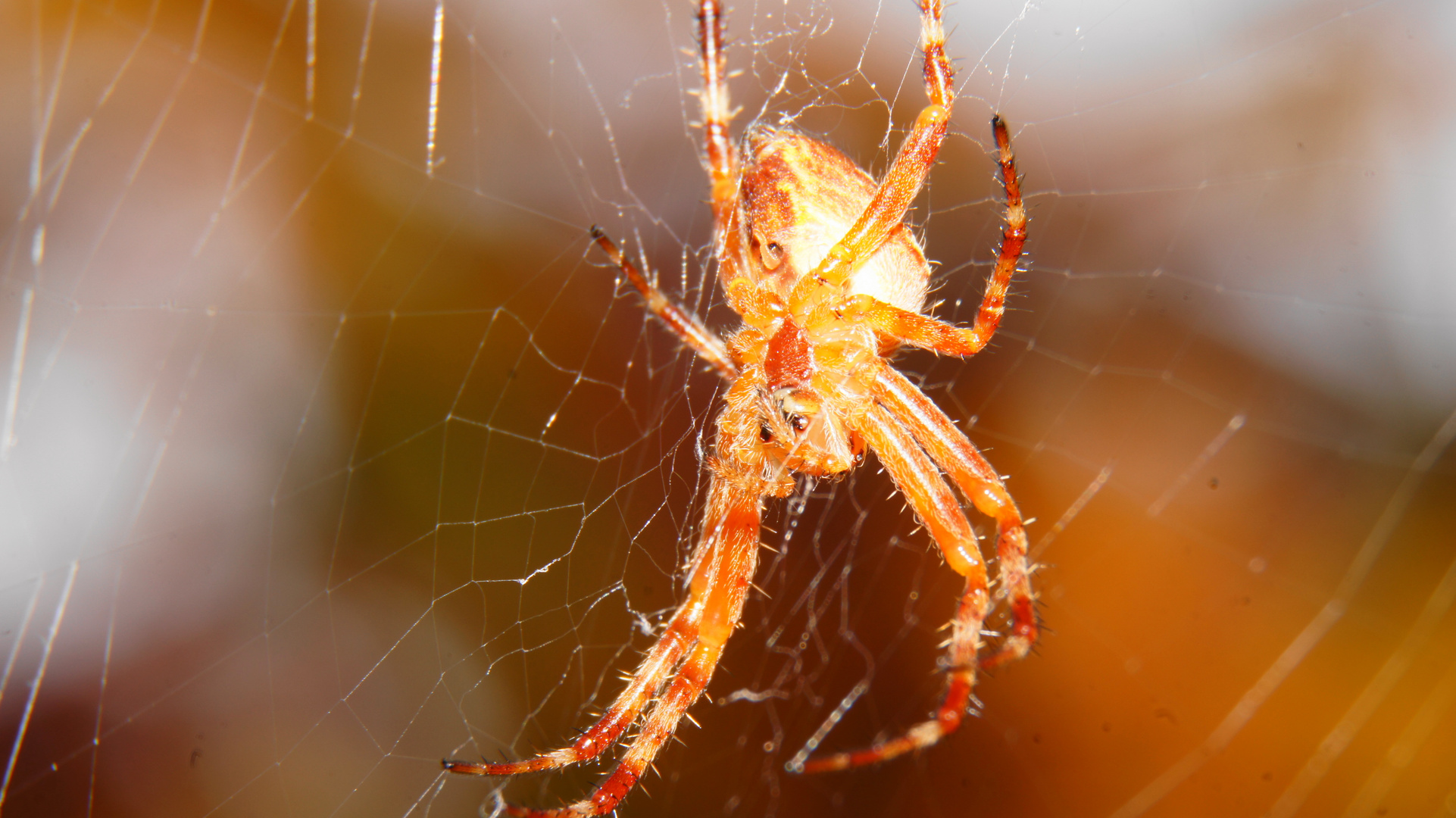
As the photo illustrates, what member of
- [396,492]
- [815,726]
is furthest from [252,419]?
[815,726]

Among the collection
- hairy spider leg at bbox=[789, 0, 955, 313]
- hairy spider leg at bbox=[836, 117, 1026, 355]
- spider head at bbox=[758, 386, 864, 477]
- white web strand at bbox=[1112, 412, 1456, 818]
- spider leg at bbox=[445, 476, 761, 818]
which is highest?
hairy spider leg at bbox=[789, 0, 955, 313]

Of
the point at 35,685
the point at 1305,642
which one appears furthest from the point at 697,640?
the point at 1305,642

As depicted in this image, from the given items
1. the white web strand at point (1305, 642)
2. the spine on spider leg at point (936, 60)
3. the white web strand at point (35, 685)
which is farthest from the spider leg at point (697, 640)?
the white web strand at point (1305, 642)

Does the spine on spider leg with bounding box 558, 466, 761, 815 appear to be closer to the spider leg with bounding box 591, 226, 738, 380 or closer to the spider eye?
the spider leg with bounding box 591, 226, 738, 380

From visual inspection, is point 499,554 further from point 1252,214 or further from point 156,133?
point 1252,214

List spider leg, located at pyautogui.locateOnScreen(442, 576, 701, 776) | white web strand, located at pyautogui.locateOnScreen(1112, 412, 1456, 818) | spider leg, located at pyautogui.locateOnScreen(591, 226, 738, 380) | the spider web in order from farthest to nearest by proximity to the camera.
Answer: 1. white web strand, located at pyautogui.locateOnScreen(1112, 412, 1456, 818)
2. the spider web
3. spider leg, located at pyautogui.locateOnScreen(442, 576, 701, 776)
4. spider leg, located at pyautogui.locateOnScreen(591, 226, 738, 380)

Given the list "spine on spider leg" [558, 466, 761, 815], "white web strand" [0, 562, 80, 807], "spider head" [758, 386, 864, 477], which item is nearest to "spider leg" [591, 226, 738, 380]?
"spider head" [758, 386, 864, 477]
